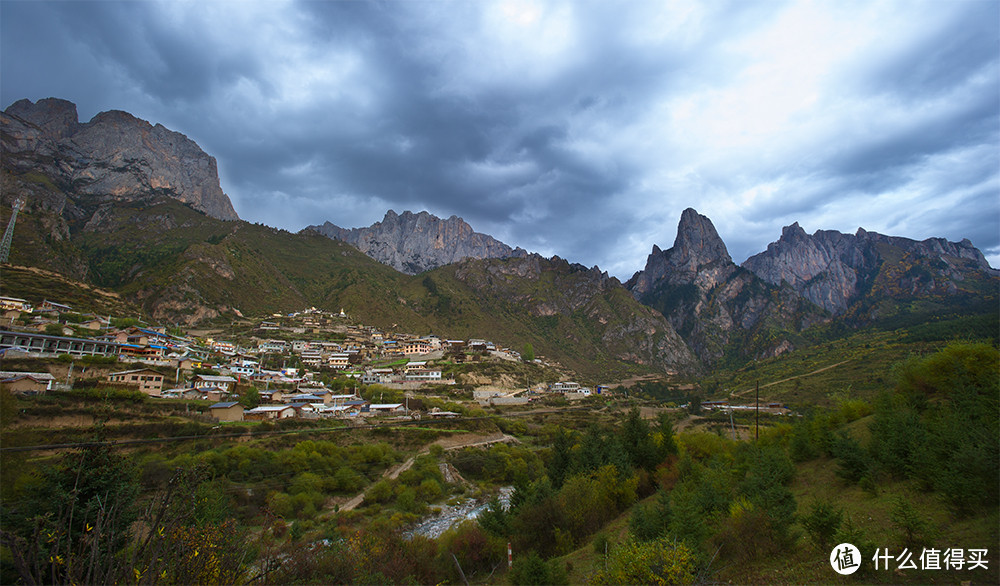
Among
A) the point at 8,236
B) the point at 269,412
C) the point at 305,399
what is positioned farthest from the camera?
the point at 8,236

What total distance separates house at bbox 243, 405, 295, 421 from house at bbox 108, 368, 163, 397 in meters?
9.88

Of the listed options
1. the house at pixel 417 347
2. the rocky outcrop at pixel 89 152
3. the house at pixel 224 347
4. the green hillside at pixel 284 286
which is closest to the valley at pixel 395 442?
the house at pixel 224 347

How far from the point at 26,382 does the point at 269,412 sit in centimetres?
2059

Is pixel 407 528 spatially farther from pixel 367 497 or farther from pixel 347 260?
pixel 347 260

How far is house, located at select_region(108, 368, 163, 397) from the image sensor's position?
145 feet

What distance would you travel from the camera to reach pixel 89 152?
170 m

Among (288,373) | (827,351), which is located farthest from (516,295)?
(288,373)

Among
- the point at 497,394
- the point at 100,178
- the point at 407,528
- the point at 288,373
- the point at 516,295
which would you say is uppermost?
the point at 100,178

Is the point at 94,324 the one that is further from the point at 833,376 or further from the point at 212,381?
the point at 833,376

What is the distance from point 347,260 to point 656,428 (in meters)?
165

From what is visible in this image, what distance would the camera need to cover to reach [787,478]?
24844mm

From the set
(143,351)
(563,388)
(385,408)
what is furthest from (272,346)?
(563,388)

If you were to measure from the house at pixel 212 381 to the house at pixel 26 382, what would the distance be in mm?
14052

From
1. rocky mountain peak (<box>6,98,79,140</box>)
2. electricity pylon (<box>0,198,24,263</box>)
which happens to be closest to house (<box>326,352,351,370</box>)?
electricity pylon (<box>0,198,24,263</box>)
